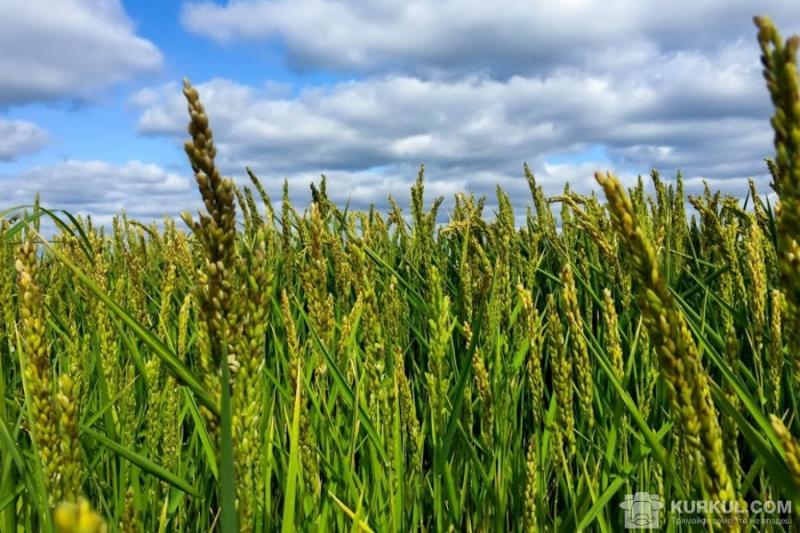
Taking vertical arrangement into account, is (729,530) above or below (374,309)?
below

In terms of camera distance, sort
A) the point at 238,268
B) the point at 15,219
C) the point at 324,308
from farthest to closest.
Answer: the point at 15,219 < the point at 324,308 < the point at 238,268

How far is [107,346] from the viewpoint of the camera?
217 centimetres

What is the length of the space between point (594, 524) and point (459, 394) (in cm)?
119

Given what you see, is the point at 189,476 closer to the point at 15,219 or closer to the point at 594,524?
the point at 594,524

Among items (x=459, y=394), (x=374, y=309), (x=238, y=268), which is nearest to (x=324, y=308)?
(x=374, y=309)

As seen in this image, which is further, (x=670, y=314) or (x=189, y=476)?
(x=189, y=476)

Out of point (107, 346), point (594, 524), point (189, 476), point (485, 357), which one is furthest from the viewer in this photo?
point (485, 357)

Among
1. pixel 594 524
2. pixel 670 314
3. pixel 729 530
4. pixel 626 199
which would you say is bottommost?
pixel 594 524

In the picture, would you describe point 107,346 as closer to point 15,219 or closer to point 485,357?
point 485,357

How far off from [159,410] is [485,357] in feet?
5.10

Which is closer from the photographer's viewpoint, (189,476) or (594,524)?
(594,524)

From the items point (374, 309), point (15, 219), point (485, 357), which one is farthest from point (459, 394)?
point (15, 219)

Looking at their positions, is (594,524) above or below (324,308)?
below

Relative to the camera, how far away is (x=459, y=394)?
6.04ft
